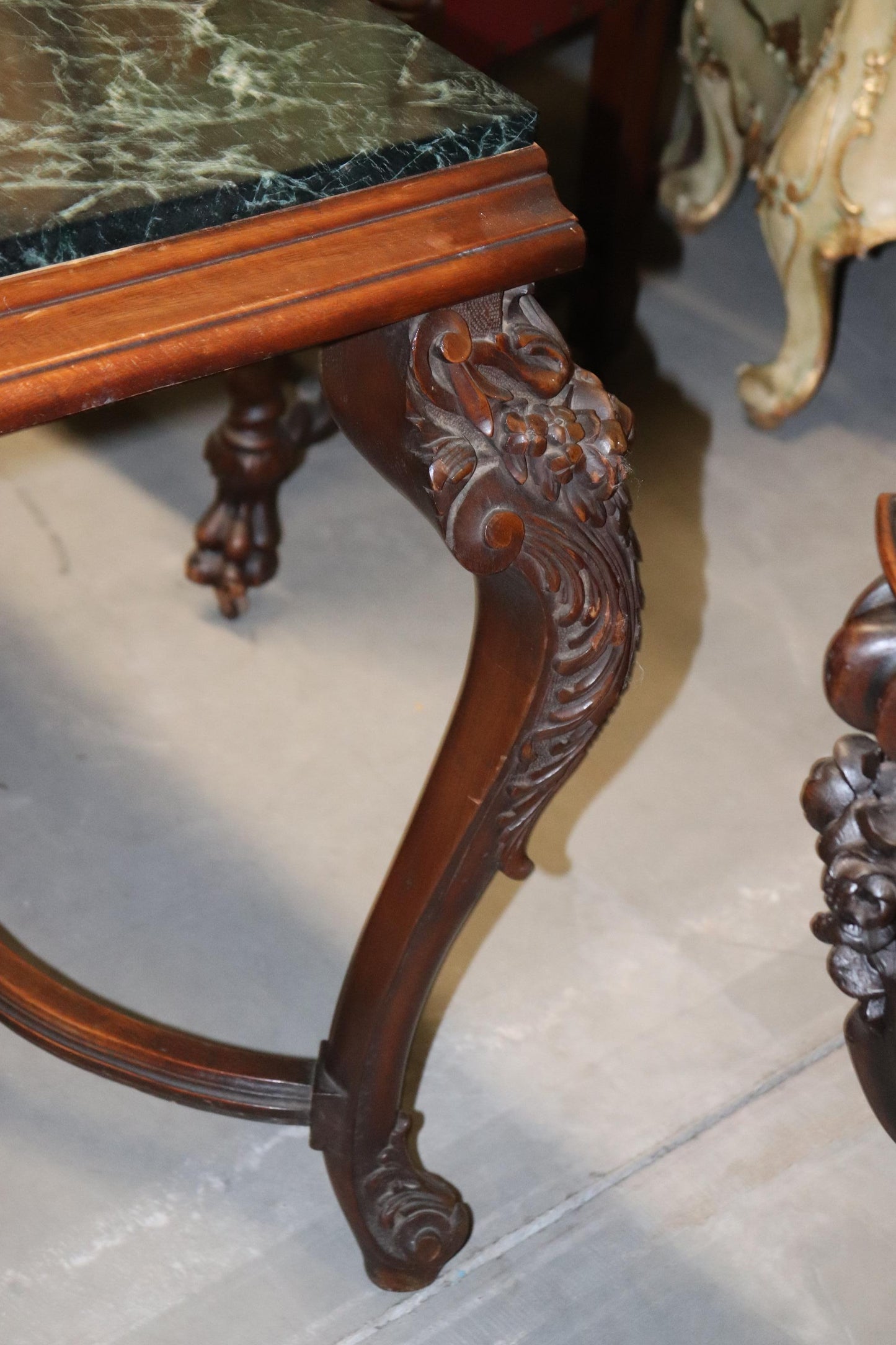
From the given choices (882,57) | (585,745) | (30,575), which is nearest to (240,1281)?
(585,745)

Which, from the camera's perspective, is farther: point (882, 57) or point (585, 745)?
point (882, 57)

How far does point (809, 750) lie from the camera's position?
1.50 metres

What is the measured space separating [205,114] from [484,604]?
27 cm

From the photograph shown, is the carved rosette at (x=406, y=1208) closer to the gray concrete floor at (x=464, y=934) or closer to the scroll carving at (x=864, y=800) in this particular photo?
the gray concrete floor at (x=464, y=934)

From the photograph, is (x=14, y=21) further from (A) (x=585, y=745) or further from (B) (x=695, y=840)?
(B) (x=695, y=840)

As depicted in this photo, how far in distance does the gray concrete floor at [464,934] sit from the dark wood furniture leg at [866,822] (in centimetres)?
42

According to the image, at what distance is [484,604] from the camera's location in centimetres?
78

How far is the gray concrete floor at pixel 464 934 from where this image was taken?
105cm

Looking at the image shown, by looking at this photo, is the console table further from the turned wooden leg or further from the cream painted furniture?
the cream painted furniture

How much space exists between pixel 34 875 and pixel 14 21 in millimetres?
777

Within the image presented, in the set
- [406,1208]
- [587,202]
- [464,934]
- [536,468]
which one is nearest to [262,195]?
[536,468]

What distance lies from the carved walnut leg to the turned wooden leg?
712mm

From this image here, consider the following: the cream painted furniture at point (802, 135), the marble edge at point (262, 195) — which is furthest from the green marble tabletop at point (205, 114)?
the cream painted furniture at point (802, 135)

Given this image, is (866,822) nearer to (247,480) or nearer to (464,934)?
(464,934)
